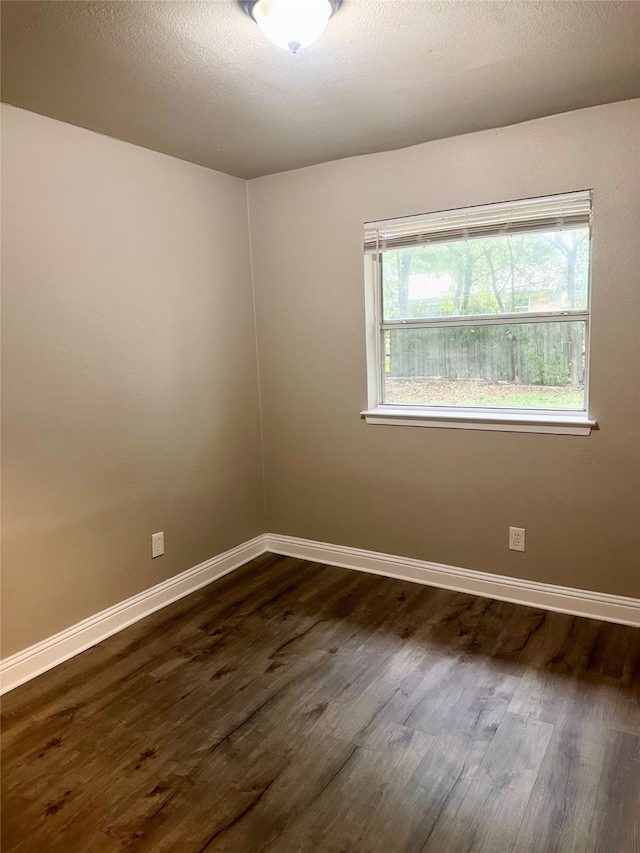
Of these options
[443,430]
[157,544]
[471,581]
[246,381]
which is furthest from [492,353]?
[157,544]

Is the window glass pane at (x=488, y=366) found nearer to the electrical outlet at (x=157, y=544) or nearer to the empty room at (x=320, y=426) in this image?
the empty room at (x=320, y=426)

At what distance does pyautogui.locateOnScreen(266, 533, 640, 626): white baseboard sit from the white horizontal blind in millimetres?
1729

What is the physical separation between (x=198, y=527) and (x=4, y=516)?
1139 mm

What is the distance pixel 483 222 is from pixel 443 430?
1.06 m

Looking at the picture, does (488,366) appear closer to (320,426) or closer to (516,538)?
(516,538)

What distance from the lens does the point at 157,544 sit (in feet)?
10.1

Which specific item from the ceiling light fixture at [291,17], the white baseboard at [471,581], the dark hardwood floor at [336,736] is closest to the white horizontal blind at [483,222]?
the ceiling light fixture at [291,17]

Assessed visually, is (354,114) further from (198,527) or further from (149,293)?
(198,527)

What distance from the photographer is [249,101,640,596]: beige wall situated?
2.63 meters

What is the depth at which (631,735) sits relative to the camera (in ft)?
6.66

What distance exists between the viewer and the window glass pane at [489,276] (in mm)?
2814

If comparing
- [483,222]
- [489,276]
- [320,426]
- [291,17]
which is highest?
[291,17]

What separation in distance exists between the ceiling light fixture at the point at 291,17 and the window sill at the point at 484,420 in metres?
1.88

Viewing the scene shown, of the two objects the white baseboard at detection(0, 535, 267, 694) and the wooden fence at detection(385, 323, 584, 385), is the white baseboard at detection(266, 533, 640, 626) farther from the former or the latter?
the wooden fence at detection(385, 323, 584, 385)
